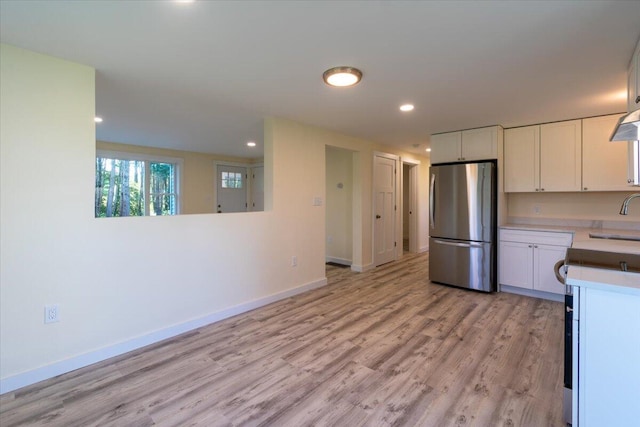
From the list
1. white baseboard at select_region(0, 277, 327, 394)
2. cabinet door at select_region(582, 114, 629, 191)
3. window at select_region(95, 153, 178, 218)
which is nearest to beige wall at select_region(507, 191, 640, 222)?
cabinet door at select_region(582, 114, 629, 191)

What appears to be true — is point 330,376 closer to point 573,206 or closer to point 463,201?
point 463,201

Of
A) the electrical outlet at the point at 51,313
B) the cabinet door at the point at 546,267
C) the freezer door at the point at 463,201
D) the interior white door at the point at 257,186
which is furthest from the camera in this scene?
the interior white door at the point at 257,186

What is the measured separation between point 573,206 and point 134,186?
23.6 ft

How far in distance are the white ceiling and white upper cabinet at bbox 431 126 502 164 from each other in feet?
1.58

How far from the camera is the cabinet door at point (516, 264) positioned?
3.74 meters

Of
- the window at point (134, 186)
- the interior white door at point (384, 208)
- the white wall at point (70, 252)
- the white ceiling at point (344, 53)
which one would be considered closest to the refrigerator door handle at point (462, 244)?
the interior white door at point (384, 208)

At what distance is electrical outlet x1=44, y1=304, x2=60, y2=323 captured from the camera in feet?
6.89

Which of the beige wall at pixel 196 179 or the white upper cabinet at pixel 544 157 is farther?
the beige wall at pixel 196 179

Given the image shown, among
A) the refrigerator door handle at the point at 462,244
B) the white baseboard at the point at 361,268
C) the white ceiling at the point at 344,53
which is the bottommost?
the white baseboard at the point at 361,268

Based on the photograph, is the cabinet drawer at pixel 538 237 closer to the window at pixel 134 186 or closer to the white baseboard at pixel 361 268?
the white baseboard at pixel 361 268

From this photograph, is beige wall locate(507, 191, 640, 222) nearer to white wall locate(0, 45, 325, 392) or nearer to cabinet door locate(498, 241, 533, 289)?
cabinet door locate(498, 241, 533, 289)

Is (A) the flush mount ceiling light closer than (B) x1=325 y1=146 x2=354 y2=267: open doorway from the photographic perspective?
Yes

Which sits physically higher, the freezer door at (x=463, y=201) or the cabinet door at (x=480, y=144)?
the cabinet door at (x=480, y=144)

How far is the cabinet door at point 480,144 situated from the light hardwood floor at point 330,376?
201 centimetres
